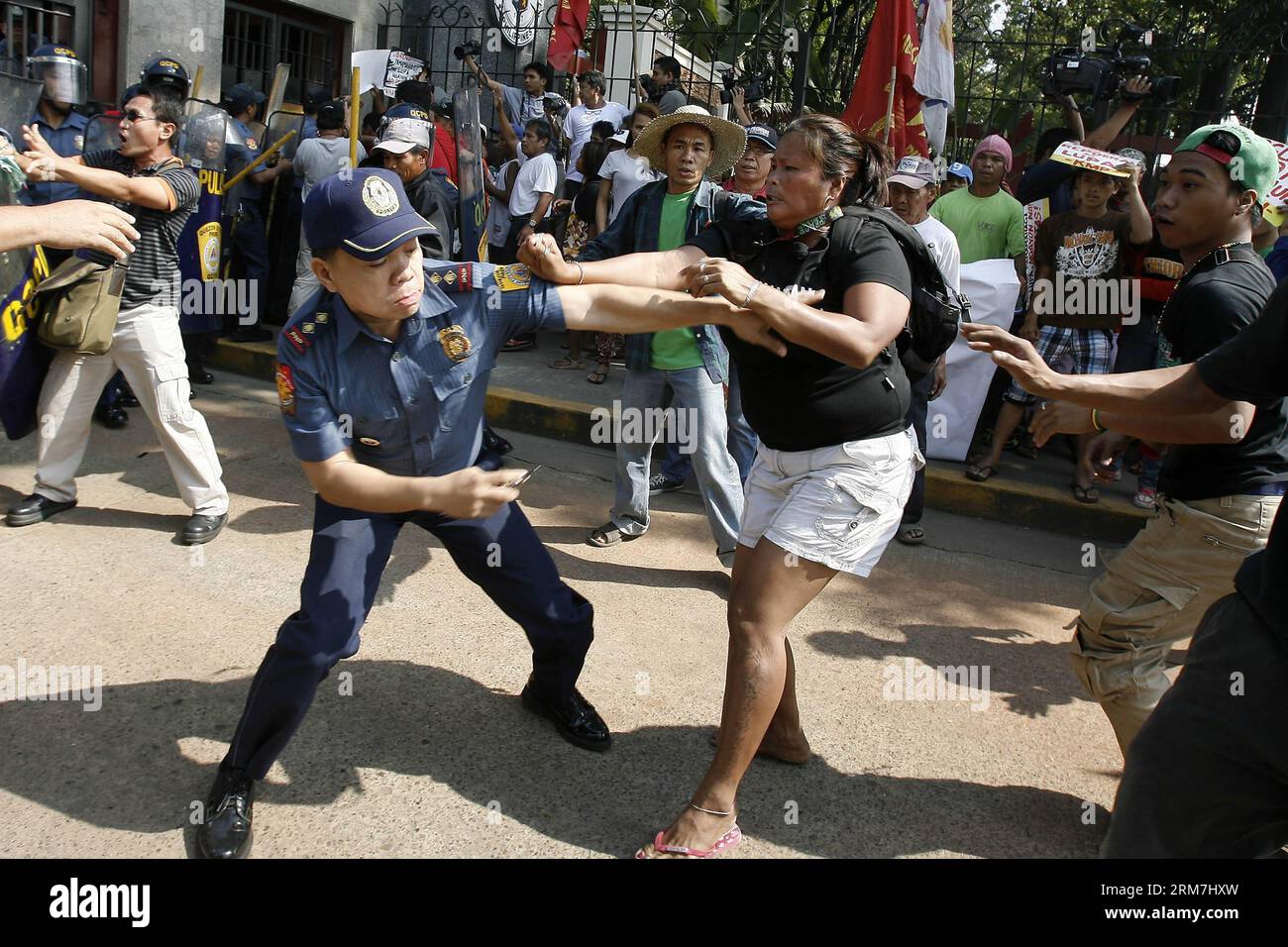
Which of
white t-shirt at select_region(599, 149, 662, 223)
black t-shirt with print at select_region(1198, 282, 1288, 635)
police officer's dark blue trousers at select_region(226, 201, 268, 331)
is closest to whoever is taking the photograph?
black t-shirt with print at select_region(1198, 282, 1288, 635)

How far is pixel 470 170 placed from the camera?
21.0 feet

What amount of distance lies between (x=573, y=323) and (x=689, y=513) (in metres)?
3.10

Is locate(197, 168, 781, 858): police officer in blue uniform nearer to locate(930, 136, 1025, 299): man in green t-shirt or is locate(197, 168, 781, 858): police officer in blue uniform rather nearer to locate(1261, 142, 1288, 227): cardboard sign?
locate(1261, 142, 1288, 227): cardboard sign

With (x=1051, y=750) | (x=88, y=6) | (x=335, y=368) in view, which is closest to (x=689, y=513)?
(x=1051, y=750)

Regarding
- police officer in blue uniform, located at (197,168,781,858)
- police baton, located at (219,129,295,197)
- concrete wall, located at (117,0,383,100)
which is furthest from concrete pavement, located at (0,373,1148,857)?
concrete wall, located at (117,0,383,100)

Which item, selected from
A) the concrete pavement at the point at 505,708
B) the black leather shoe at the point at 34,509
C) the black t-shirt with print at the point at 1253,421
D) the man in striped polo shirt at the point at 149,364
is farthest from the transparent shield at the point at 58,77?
the black t-shirt with print at the point at 1253,421

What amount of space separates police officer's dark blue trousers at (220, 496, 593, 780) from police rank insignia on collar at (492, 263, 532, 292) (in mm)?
683

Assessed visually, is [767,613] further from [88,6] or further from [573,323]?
[88,6]

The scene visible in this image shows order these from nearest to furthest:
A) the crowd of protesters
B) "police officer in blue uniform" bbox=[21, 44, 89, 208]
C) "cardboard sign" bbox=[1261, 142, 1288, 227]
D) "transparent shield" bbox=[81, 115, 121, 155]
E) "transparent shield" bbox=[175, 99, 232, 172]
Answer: the crowd of protesters → "cardboard sign" bbox=[1261, 142, 1288, 227] → "transparent shield" bbox=[81, 115, 121, 155] → "transparent shield" bbox=[175, 99, 232, 172] → "police officer in blue uniform" bbox=[21, 44, 89, 208]

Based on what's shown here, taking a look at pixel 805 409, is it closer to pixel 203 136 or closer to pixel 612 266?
pixel 612 266

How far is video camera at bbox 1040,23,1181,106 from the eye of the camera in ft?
22.6

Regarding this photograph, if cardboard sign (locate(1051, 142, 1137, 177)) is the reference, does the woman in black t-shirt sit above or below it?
below

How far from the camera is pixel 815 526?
2785 mm

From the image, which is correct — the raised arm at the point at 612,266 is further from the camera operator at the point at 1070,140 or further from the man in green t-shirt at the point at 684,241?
the camera operator at the point at 1070,140
